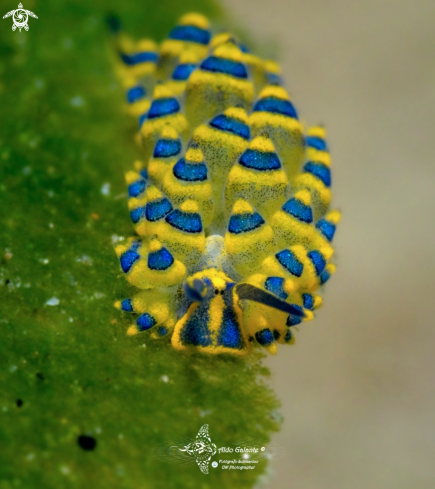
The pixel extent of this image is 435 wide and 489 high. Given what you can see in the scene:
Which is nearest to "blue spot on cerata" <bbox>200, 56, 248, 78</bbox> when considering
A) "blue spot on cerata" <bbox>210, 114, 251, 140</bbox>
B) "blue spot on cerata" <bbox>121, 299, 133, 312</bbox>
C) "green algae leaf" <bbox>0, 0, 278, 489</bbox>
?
"blue spot on cerata" <bbox>210, 114, 251, 140</bbox>

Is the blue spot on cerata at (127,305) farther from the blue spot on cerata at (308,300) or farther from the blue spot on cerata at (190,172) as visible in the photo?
the blue spot on cerata at (308,300)

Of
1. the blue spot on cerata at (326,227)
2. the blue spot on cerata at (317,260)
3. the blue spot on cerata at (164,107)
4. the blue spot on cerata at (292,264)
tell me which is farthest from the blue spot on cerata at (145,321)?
the blue spot on cerata at (164,107)

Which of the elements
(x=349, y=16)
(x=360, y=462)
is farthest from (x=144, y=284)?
(x=349, y=16)

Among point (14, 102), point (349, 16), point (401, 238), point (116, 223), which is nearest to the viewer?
point (116, 223)

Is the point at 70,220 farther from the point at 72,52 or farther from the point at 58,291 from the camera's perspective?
the point at 72,52

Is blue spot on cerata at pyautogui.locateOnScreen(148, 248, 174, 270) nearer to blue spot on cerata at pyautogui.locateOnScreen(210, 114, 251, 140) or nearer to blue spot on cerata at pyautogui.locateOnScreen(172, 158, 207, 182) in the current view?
blue spot on cerata at pyautogui.locateOnScreen(172, 158, 207, 182)
